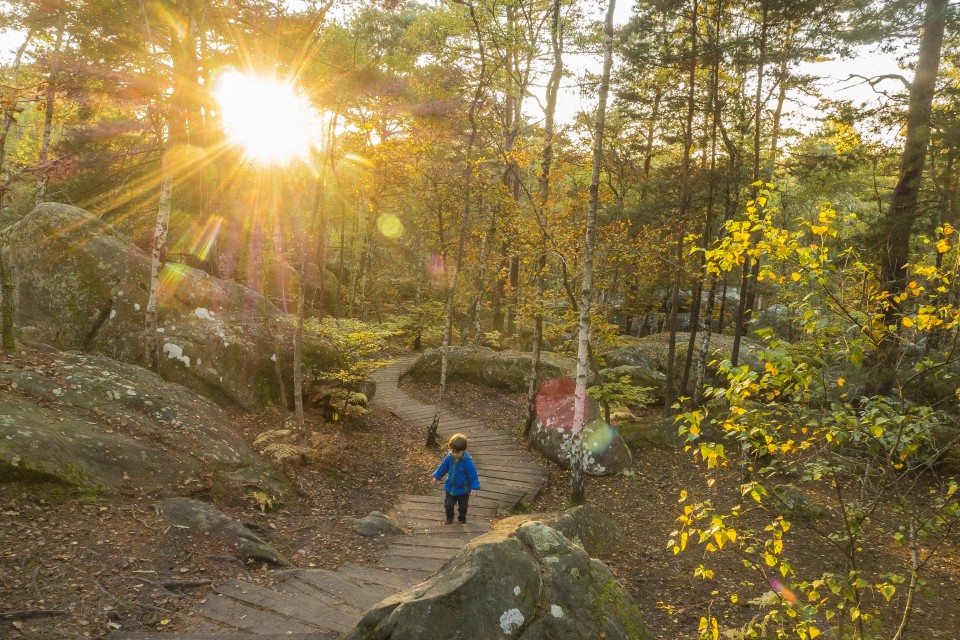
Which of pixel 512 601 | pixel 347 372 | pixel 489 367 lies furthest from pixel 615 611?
pixel 489 367

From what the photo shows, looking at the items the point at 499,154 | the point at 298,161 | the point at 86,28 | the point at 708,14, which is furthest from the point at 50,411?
the point at 708,14

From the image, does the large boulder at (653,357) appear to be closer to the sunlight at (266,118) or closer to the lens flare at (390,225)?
the sunlight at (266,118)

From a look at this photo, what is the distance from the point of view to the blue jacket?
28.0 feet

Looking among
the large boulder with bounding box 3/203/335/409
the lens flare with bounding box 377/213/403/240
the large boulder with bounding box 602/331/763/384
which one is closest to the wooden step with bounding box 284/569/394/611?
the large boulder with bounding box 3/203/335/409

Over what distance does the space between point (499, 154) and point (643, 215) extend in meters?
5.94

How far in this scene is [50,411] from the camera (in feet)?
23.0

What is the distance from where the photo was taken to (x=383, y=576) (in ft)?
21.8

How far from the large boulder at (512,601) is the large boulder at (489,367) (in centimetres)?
1336

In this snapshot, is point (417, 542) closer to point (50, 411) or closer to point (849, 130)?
point (50, 411)

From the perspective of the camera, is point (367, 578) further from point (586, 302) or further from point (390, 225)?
point (390, 225)

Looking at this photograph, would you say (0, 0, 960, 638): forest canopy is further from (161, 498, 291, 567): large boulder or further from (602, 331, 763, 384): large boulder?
(161, 498, 291, 567): large boulder

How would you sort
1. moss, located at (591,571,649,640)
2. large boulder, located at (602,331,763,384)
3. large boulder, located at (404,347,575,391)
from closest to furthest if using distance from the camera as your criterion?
moss, located at (591,571,649,640), large boulder, located at (404,347,575,391), large boulder, located at (602,331,763,384)

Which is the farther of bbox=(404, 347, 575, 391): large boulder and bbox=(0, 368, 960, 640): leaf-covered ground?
bbox=(404, 347, 575, 391): large boulder

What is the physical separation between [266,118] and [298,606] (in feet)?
45.8
